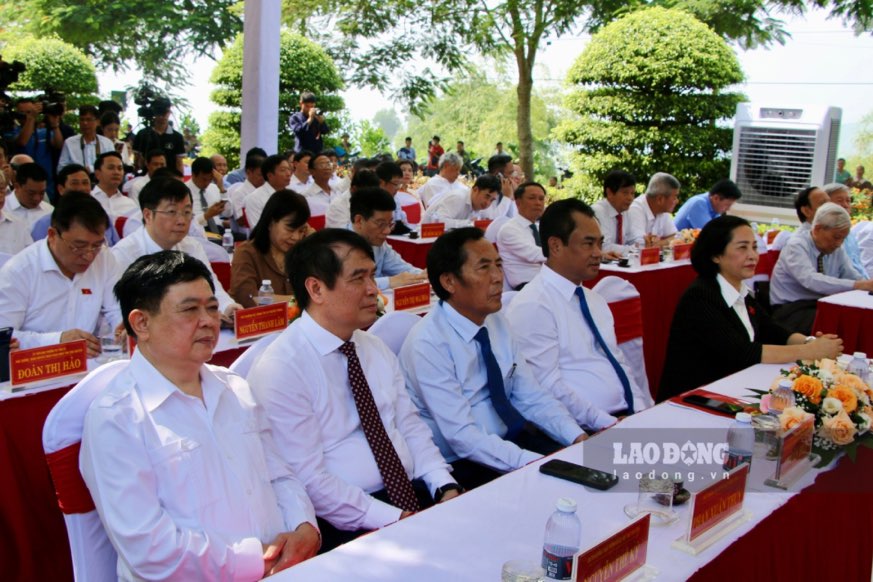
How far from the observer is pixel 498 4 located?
12.2 m

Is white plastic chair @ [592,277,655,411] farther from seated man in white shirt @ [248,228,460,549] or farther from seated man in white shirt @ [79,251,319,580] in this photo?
seated man in white shirt @ [79,251,319,580]

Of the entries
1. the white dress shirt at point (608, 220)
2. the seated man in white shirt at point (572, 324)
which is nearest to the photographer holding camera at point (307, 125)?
the white dress shirt at point (608, 220)

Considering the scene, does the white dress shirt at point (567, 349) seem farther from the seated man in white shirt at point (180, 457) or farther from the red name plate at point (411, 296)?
the seated man in white shirt at point (180, 457)

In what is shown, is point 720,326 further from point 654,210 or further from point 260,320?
point 654,210

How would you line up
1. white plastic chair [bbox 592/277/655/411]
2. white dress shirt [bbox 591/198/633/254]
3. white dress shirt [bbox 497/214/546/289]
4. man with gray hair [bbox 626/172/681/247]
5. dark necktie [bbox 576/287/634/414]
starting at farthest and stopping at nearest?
man with gray hair [bbox 626/172/681/247] < white dress shirt [bbox 591/198/633/254] < white dress shirt [bbox 497/214/546/289] < white plastic chair [bbox 592/277/655/411] < dark necktie [bbox 576/287/634/414]

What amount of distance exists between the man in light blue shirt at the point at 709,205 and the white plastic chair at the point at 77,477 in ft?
18.7

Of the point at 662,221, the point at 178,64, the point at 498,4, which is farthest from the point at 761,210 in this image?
the point at 178,64

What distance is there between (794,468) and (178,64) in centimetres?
1811

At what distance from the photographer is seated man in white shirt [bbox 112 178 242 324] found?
11.1ft

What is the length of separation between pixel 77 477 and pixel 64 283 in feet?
5.23

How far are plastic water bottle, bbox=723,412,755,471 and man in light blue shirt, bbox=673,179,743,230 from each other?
15.6 ft

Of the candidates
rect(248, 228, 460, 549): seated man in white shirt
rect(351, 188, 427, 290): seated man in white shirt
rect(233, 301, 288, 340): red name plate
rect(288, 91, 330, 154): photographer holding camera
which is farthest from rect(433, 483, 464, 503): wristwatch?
rect(288, 91, 330, 154): photographer holding camera

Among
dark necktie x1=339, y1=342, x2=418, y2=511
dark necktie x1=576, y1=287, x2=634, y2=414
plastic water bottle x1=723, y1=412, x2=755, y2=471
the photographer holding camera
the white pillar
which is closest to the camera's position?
plastic water bottle x1=723, y1=412, x2=755, y2=471

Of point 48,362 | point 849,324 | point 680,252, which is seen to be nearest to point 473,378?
point 48,362
